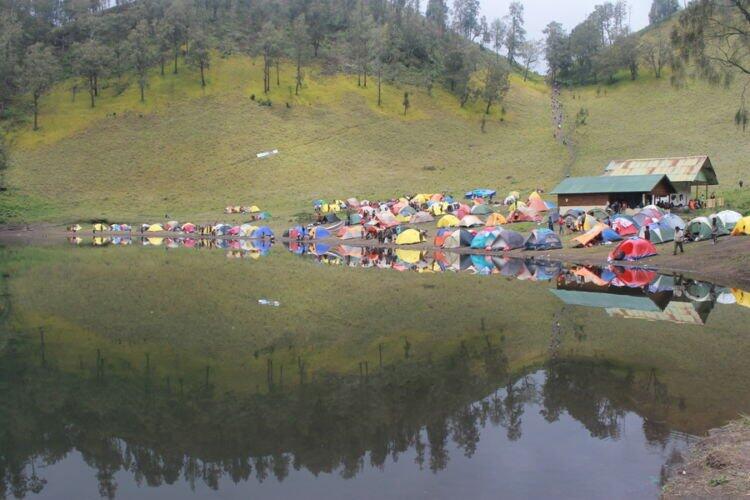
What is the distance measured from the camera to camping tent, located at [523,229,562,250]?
146ft

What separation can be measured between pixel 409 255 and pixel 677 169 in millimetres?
26902

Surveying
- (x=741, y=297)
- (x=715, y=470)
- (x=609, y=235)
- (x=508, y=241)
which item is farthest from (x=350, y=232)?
(x=715, y=470)

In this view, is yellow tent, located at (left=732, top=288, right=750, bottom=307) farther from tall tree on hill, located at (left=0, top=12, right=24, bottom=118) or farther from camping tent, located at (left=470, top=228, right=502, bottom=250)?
tall tree on hill, located at (left=0, top=12, right=24, bottom=118)

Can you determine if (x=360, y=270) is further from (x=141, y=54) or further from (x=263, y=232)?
(x=141, y=54)

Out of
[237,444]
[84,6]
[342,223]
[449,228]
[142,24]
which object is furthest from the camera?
[84,6]

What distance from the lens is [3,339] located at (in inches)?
781

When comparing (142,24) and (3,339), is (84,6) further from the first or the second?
(3,339)

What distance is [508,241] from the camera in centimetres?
4616

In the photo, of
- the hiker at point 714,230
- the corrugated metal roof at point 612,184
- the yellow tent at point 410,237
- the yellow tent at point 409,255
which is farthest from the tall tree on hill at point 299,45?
the hiker at point 714,230

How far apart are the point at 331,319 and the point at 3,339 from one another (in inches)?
412

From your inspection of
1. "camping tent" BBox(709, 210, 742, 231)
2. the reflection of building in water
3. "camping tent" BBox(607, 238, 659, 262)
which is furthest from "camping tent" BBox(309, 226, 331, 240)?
"camping tent" BBox(709, 210, 742, 231)

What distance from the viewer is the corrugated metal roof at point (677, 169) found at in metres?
55.5

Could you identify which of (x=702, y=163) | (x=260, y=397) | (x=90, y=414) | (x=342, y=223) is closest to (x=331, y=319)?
(x=260, y=397)

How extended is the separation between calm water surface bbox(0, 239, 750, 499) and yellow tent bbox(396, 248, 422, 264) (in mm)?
14526
